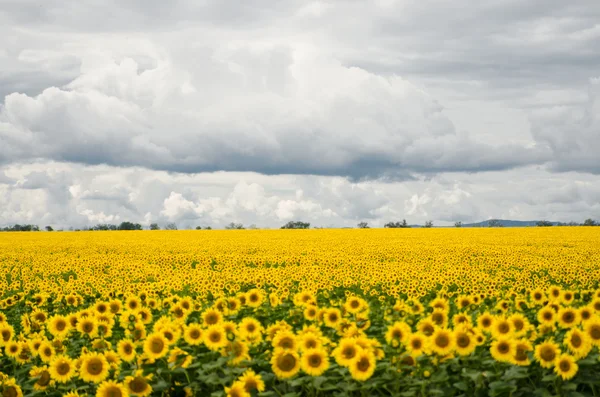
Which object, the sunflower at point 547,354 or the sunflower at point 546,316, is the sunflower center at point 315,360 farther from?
the sunflower at point 546,316

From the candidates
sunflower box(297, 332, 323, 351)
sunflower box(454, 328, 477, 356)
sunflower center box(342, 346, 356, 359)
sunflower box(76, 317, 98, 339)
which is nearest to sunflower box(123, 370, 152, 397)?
sunflower box(297, 332, 323, 351)

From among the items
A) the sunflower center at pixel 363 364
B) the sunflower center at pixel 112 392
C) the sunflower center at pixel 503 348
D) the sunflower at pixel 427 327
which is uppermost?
the sunflower at pixel 427 327

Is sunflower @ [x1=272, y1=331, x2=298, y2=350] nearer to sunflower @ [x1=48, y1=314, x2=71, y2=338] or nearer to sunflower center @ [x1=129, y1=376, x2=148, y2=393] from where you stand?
sunflower center @ [x1=129, y1=376, x2=148, y2=393]

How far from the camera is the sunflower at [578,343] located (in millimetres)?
7672

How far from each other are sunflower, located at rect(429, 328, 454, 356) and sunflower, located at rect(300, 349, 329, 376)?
1331 mm

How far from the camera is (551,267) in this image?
2478cm

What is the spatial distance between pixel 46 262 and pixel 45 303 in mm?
15906

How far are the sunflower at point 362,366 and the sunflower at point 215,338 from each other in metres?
1.72

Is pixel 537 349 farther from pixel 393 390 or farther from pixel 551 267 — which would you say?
pixel 551 267

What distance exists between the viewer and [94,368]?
8.11m

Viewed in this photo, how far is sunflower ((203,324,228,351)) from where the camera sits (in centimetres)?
802

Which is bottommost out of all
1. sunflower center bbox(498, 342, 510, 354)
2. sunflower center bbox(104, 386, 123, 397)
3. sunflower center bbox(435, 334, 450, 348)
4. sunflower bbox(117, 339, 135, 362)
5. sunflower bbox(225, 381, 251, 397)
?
sunflower center bbox(104, 386, 123, 397)

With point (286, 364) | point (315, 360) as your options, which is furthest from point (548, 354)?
point (286, 364)

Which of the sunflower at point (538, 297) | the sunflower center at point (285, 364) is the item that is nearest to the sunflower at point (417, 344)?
the sunflower center at point (285, 364)
